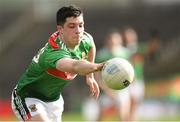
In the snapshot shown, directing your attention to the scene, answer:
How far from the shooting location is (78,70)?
788 centimetres

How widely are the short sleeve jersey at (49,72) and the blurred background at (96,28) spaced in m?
14.6

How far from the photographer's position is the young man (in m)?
8.49

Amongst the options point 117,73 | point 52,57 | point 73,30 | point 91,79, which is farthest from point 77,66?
point 91,79

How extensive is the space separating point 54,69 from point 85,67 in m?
1.04

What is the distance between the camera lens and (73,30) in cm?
866

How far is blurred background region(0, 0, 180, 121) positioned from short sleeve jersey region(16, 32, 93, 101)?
1460 centimetres

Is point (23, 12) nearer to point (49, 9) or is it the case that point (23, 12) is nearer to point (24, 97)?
point (49, 9)

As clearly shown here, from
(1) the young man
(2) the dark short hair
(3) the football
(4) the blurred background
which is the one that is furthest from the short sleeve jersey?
(4) the blurred background

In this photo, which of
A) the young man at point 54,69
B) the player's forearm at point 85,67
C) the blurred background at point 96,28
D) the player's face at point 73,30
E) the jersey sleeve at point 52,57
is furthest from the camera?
the blurred background at point 96,28

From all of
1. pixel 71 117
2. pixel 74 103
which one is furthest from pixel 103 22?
pixel 71 117

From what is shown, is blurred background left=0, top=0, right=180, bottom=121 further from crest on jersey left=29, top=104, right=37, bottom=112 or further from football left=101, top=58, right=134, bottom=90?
football left=101, top=58, right=134, bottom=90

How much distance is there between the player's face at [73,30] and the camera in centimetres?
864

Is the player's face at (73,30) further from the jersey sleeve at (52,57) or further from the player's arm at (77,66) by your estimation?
the player's arm at (77,66)

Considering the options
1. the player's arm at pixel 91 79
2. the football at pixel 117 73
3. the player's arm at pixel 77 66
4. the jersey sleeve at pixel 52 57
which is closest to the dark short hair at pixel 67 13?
the jersey sleeve at pixel 52 57
